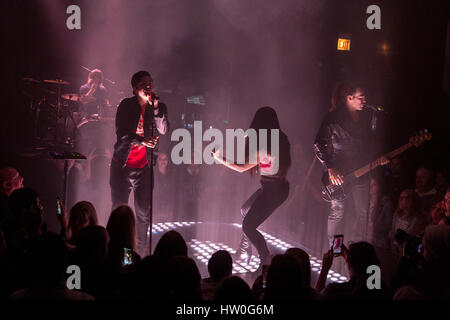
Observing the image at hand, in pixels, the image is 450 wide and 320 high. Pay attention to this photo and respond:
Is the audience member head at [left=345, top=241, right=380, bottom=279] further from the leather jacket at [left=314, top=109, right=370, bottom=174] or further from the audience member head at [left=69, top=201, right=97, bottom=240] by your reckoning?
the leather jacket at [left=314, top=109, right=370, bottom=174]

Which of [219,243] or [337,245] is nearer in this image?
[337,245]

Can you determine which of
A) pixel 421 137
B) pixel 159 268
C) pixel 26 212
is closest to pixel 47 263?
pixel 159 268

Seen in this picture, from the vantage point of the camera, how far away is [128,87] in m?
6.71

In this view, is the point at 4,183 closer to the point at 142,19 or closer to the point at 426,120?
the point at 142,19

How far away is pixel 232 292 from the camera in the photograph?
227cm

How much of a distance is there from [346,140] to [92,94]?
3882mm

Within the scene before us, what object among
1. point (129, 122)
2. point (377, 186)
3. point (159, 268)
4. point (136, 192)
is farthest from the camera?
point (377, 186)

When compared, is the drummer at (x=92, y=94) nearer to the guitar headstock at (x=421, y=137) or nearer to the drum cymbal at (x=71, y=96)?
the drum cymbal at (x=71, y=96)

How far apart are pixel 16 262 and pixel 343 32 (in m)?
5.49

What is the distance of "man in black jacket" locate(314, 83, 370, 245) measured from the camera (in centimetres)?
641

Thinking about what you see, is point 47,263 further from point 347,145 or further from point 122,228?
point 347,145

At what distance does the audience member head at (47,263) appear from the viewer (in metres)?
2.42

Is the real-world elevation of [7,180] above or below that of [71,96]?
below
